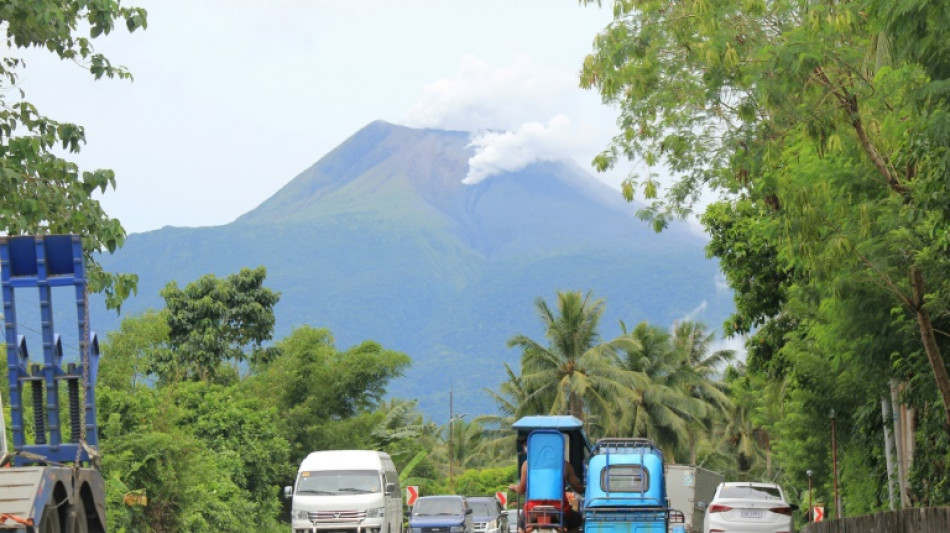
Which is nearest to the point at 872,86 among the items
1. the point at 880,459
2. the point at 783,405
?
the point at 880,459

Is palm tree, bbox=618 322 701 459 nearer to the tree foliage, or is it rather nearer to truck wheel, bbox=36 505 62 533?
the tree foliage

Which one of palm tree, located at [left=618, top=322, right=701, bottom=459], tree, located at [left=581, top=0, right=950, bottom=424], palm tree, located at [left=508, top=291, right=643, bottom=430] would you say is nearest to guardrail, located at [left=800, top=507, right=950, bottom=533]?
tree, located at [left=581, top=0, right=950, bottom=424]

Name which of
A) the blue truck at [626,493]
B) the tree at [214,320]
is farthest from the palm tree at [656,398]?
the blue truck at [626,493]

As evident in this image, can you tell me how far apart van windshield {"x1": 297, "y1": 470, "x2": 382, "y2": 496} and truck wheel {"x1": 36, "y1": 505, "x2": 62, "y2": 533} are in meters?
16.7

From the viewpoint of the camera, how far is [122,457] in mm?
27000

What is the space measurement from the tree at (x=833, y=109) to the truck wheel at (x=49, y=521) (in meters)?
8.31

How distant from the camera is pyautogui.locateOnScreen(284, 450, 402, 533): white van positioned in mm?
29500

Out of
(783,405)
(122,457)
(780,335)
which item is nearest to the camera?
(122,457)

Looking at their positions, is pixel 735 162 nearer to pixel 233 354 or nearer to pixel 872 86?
pixel 872 86

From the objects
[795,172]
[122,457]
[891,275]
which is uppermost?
[795,172]

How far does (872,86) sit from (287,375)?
4821cm

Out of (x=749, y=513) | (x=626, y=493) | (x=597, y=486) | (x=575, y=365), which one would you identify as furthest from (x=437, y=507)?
(x=575, y=365)

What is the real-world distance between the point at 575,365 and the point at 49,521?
189 ft

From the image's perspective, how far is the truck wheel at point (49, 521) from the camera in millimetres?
12594
